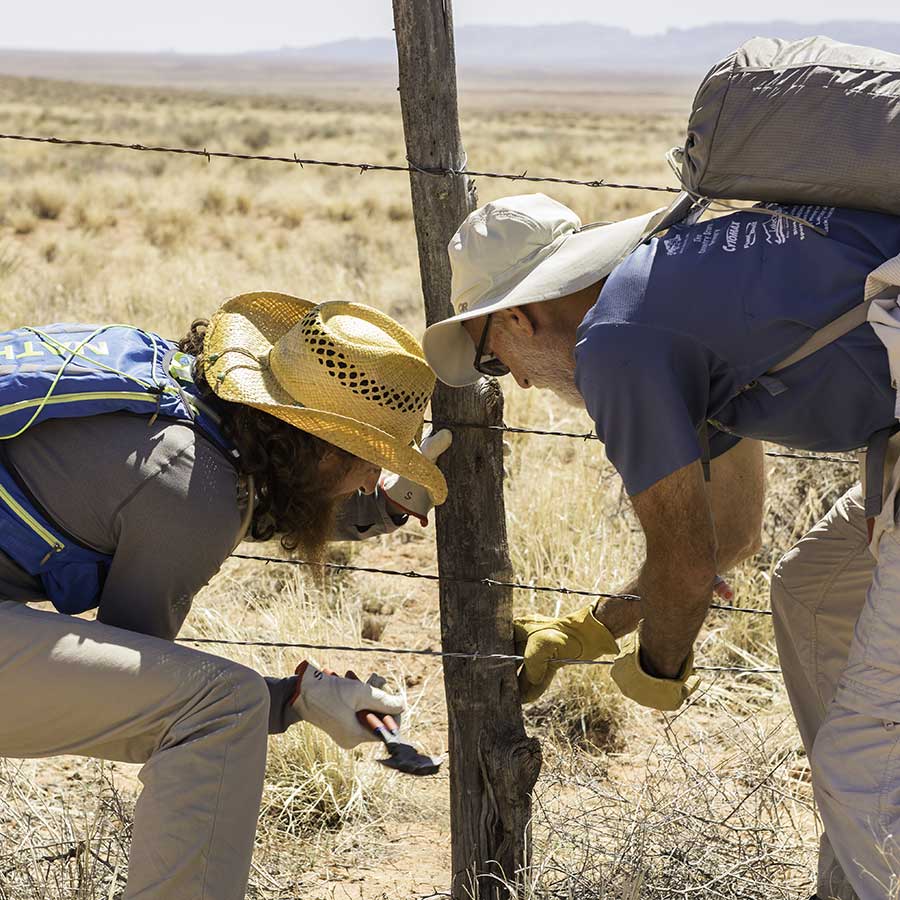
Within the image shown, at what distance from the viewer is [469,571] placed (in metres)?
2.82

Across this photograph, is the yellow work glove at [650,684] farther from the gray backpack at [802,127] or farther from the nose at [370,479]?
the gray backpack at [802,127]

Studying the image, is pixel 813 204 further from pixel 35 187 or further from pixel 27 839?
pixel 35 187

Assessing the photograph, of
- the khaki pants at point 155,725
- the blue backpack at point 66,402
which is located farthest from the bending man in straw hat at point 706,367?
the khaki pants at point 155,725

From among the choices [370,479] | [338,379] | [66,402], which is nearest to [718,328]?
[338,379]

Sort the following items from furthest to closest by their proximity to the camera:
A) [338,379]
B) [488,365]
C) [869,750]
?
1. [488,365]
2. [338,379]
3. [869,750]

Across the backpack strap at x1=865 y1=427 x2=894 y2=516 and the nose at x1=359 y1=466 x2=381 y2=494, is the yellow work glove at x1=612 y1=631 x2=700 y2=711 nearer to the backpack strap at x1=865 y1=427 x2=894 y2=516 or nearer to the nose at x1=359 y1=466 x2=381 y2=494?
the backpack strap at x1=865 y1=427 x2=894 y2=516

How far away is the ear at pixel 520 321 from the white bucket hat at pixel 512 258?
36 millimetres

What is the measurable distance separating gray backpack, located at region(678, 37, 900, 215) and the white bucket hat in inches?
10.6

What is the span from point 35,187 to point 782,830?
16.3 meters

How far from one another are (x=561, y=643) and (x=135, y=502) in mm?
1087

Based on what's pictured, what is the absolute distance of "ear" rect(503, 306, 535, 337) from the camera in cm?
248

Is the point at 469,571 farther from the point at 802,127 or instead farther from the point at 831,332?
the point at 802,127

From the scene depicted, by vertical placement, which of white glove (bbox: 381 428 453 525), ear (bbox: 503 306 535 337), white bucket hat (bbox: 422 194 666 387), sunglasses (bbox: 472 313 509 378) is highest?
white bucket hat (bbox: 422 194 666 387)

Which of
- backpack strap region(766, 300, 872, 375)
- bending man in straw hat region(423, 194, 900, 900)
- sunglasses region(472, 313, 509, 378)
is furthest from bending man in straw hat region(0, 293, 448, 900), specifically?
backpack strap region(766, 300, 872, 375)
